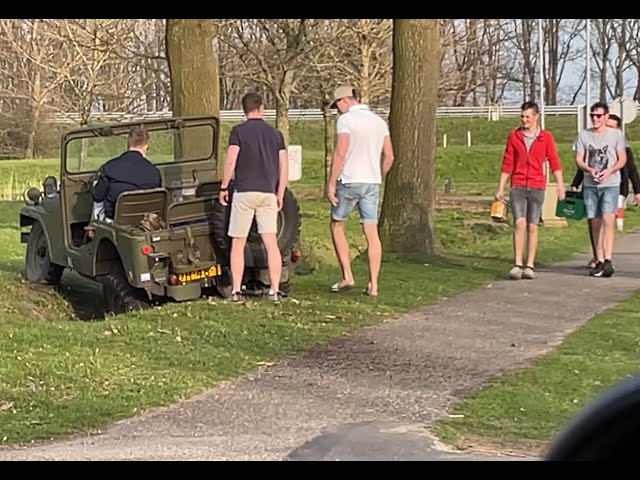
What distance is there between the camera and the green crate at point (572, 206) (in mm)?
13453

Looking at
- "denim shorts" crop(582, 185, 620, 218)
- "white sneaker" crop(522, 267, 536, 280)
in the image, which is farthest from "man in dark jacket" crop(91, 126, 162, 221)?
"denim shorts" crop(582, 185, 620, 218)

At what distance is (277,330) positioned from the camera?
8.96m

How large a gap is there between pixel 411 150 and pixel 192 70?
3099 millimetres

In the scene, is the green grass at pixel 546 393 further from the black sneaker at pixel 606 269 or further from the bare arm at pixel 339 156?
the black sneaker at pixel 606 269

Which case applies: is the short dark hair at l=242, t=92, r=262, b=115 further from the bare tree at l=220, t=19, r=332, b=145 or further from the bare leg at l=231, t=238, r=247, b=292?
the bare tree at l=220, t=19, r=332, b=145

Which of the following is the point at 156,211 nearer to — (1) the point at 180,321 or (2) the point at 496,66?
(1) the point at 180,321

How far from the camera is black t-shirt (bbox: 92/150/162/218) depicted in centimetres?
1095

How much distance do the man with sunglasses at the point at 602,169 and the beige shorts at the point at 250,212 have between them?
394cm

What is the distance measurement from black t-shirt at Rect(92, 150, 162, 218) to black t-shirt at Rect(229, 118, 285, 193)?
3.31 ft

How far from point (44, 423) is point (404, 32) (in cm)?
983

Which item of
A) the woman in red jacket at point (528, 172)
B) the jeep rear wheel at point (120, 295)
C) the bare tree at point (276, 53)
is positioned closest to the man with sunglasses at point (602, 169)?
the woman in red jacket at point (528, 172)

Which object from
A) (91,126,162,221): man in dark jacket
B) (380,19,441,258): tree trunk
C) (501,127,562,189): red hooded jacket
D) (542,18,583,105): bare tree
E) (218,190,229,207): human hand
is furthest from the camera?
(542,18,583,105): bare tree

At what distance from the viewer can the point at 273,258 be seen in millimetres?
10391
